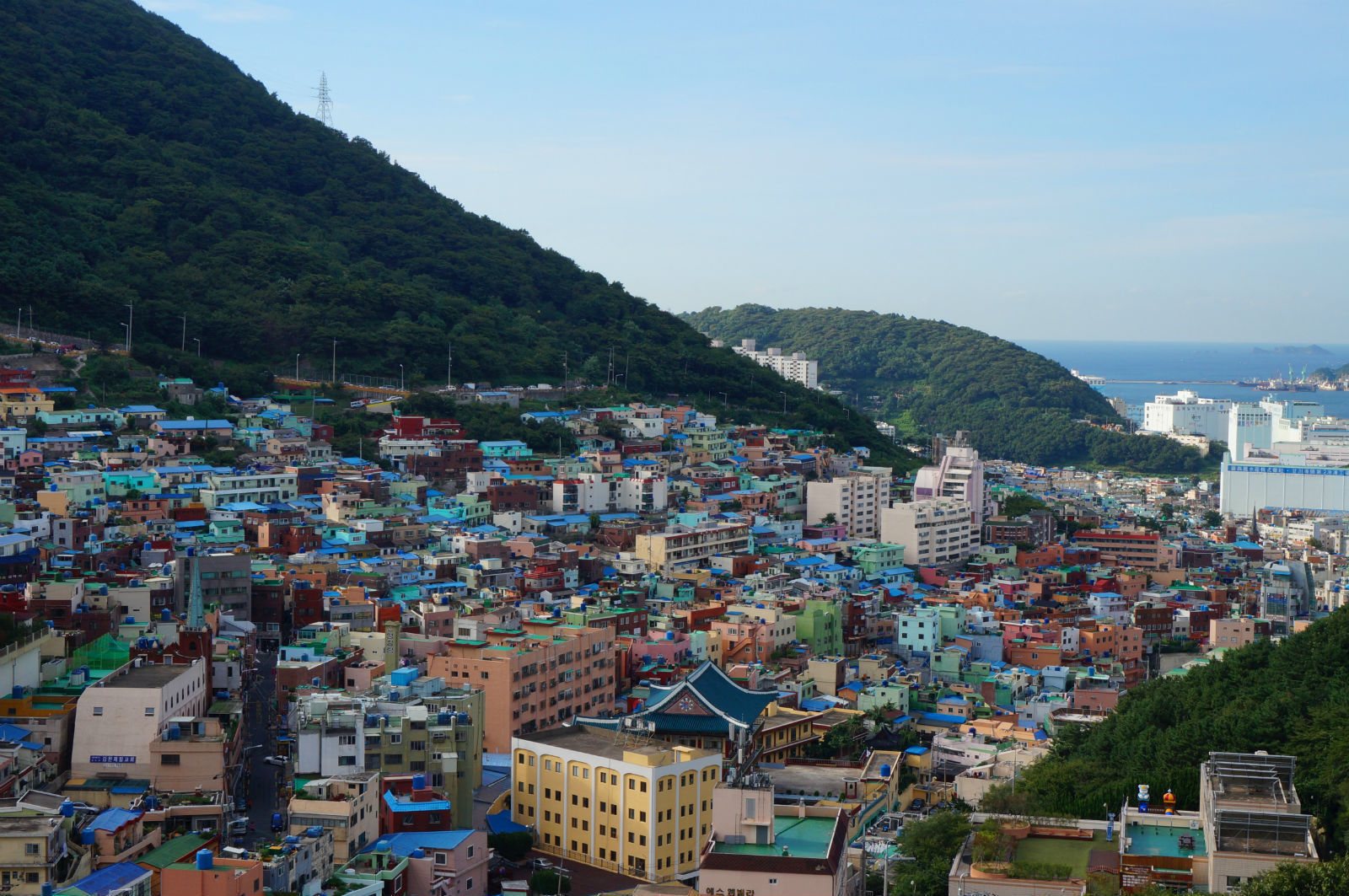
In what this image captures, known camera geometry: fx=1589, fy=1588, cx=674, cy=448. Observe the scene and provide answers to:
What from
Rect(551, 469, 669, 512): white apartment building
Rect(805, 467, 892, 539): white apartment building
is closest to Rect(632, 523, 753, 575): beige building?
Rect(551, 469, 669, 512): white apartment building

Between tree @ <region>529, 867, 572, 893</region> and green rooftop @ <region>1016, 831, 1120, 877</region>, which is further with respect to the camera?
tree @ <region>529, 867, 572, 893</region>

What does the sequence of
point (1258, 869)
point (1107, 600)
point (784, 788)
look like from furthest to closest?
point (1107, 600) < point (784, 788) < point (1258, 869)

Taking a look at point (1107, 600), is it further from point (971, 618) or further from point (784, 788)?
point (784, 788)

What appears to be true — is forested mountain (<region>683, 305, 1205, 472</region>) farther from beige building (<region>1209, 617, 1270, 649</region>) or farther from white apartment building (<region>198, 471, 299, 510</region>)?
white apartment building (<region>198, 471, 299, 510</region>)

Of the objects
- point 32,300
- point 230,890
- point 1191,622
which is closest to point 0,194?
point 32,300

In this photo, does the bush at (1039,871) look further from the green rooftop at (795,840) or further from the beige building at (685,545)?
the beige building at (685,545)

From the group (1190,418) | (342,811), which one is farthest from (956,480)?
(1190,418)

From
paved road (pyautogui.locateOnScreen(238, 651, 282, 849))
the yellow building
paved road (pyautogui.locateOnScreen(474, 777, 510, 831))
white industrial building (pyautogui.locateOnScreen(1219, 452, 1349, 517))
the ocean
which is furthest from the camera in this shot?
the ocean
